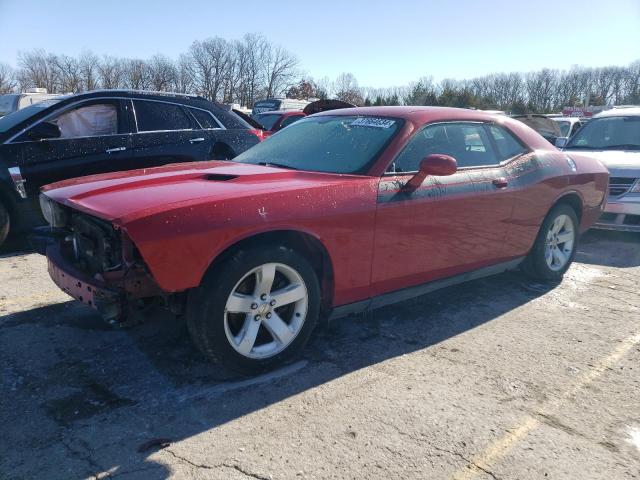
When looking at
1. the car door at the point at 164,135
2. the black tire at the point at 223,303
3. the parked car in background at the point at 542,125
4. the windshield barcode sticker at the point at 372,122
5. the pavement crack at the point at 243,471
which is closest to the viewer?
the pavement crack at the point at 243,471

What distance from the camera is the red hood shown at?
2654mm

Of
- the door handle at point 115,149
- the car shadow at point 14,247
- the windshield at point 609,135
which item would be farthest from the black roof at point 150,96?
the windshield at point 609,135

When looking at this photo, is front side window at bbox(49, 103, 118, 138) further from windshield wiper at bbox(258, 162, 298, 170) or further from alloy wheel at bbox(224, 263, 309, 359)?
alloy wheel at bbox(224, 263, 309, 359)

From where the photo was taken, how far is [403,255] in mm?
3477

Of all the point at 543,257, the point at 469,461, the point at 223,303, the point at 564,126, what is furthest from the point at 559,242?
the point at 564,126

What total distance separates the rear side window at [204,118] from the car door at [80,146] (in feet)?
2.81

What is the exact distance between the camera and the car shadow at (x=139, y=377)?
234 centimetres

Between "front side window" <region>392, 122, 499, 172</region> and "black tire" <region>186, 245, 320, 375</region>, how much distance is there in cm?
115

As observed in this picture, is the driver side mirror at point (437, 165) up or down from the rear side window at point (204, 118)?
down

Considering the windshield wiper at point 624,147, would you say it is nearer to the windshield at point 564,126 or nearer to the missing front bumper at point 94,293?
the windshield at point 564,126

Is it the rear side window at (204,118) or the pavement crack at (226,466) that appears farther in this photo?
the rear side window at (204,118)

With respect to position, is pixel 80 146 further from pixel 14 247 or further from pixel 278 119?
pixel 278 119

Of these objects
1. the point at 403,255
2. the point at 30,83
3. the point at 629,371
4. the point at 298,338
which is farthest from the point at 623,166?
the point at 30,83

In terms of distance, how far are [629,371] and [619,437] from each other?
86 centimetres
